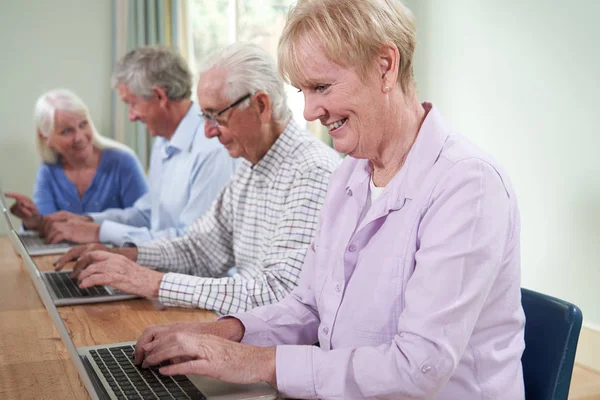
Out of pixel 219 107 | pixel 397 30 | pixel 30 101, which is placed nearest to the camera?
pixel 397 30

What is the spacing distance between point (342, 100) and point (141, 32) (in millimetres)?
3588

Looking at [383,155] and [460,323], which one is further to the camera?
[383,155]

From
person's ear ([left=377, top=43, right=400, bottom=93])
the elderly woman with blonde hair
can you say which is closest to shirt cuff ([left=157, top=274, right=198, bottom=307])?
the elderly woman with blonde hair

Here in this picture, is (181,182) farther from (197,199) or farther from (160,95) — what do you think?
(160,95)

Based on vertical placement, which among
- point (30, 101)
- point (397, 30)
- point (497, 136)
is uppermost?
point (397, 30)

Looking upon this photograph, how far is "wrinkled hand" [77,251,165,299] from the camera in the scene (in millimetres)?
1770

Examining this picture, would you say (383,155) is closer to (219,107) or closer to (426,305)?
(426,305)

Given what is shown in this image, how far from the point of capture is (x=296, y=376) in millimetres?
1110

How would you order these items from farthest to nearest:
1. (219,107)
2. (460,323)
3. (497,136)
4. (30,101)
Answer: (30,101) < (497,136) < (219,107) < (460,323)

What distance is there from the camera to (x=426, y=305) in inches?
41.5

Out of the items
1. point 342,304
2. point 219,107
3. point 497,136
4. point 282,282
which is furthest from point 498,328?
point 497,136

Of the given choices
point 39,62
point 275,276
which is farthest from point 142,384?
point 39,62

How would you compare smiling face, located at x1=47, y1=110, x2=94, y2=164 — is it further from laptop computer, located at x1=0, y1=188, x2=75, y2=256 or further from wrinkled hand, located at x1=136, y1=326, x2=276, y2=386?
wrinkled hand, located at x1=136, y1=326, x2=276, y2=386

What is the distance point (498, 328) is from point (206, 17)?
403 centimetres
